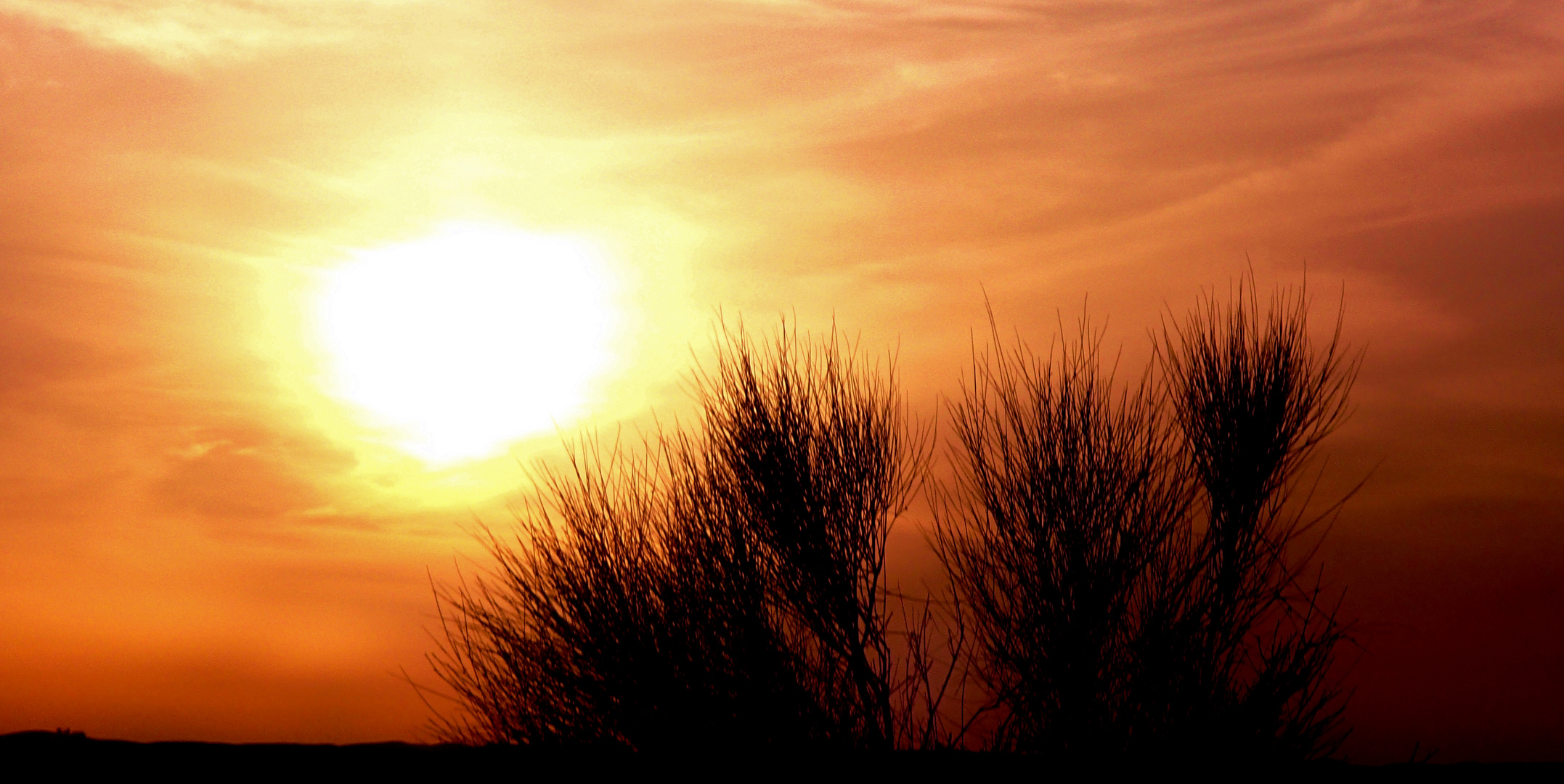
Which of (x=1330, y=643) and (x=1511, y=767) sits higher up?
(x=1330, y=643)

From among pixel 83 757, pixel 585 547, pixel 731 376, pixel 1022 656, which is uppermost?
pixel 731 376

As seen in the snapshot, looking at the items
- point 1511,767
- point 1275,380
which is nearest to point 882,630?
point 1275,380

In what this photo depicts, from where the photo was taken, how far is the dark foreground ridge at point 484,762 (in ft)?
30.5

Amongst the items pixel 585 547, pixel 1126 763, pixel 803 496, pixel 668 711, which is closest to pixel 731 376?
pixel 803 496

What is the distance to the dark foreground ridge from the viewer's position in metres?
9.30

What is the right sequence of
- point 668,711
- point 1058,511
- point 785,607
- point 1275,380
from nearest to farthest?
1. point 668,711
2. point 785,607
3. point 1058,511
4. point 1275,380

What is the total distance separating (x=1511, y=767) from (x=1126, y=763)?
148 inches

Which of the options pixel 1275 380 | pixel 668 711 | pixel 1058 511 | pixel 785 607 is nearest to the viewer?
pixel 668 711

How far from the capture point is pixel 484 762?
944 cm

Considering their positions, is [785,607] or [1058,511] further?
[1058,511]

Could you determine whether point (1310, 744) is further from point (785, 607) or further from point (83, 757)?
point (83, 757)

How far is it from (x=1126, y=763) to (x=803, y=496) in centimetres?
339

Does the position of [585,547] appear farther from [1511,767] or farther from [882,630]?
[1511,767]

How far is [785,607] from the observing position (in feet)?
33.2
